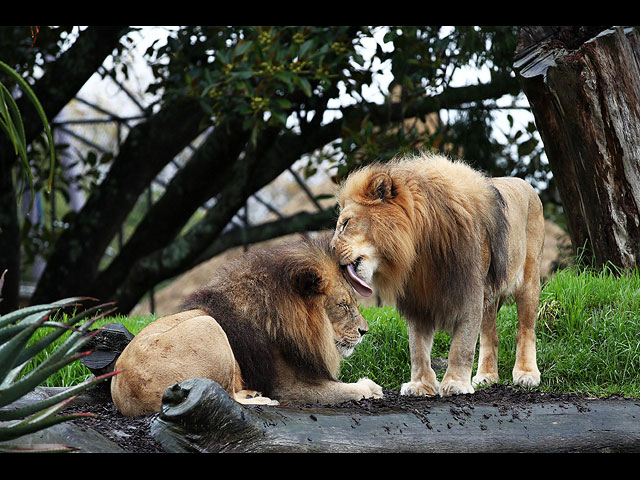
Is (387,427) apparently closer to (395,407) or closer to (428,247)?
(395,407)

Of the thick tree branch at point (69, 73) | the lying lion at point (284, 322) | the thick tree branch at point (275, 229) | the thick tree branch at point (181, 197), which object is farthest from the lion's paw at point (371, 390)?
the thick tree branch at point (69, 73)

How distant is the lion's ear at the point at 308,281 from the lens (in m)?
3.96

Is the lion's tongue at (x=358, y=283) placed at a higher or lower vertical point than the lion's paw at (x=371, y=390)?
higher

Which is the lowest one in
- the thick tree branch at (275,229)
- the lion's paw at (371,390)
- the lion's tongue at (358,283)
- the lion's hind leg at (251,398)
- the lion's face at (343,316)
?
the lion's paw at (371,390)

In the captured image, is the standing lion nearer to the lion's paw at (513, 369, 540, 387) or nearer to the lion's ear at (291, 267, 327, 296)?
the lion's ear at (291, 267, 327, 296)

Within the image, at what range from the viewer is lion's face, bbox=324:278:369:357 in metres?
4.07

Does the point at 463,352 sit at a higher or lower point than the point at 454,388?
higher

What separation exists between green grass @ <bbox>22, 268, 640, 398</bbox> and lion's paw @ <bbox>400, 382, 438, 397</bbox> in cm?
65

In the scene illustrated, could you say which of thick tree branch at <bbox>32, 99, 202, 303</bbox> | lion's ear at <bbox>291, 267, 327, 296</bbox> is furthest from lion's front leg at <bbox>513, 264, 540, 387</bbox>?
thick tree branch at <bbox>32, 99, 202, 303</bbox>

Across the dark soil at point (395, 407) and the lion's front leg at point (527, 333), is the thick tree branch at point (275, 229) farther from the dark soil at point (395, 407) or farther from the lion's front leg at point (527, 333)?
the dark soil at point (395, 407)

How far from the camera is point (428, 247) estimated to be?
4.03m

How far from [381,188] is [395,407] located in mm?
1139

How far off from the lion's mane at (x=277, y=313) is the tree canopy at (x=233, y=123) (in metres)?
2.72

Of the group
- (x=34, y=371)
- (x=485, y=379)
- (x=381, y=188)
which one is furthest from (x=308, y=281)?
(x=34, y=371)
